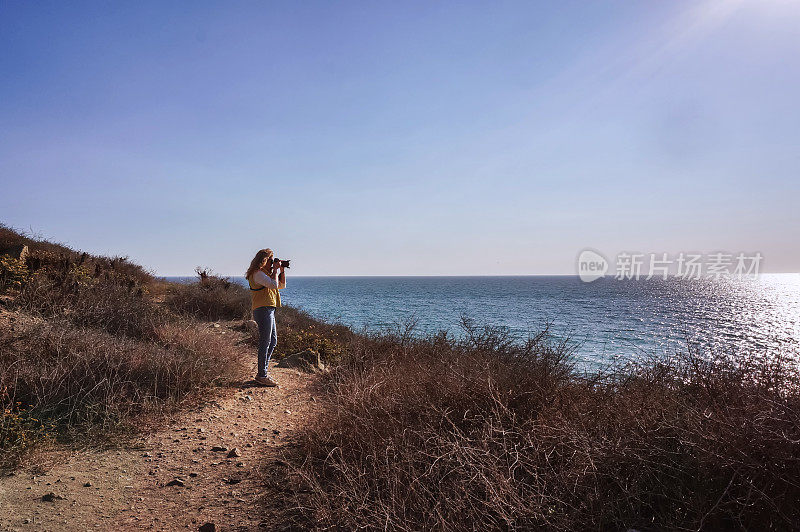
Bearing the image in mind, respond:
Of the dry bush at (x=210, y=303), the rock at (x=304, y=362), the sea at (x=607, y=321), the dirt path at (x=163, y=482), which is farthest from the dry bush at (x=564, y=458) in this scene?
the dry bush at (x=210, y=303)

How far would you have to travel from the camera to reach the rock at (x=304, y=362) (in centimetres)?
A: 852

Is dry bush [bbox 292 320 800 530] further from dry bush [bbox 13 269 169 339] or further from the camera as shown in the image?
dry bush [bbox 13 269 169 339]

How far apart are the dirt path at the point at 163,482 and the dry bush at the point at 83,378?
47cm

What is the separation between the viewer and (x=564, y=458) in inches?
115

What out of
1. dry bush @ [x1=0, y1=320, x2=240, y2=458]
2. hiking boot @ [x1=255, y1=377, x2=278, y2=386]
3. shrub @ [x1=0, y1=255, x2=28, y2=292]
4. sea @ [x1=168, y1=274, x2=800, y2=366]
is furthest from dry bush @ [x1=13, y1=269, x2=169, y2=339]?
sea @ [x1=168, y1=274, x2=800, y2=366]

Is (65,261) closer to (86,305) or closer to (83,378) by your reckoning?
(86,305)

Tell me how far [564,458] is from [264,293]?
492cm

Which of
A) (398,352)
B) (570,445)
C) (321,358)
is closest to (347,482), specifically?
(570,445)

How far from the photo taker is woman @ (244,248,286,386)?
21.0ft

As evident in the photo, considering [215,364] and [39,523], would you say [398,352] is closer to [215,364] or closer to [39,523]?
[215,364]

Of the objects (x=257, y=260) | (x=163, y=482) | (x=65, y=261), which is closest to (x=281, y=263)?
(x=257, y=260)

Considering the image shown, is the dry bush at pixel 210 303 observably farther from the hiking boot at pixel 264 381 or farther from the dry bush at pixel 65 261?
the hiking boot at pixel 264 381

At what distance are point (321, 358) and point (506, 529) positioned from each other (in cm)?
706

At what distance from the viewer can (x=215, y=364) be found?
6.62 m
